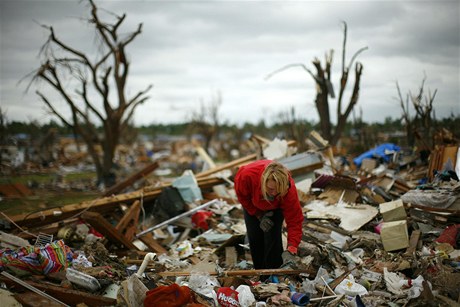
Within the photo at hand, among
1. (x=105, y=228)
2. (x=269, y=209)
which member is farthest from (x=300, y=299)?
(x=105, y=228)

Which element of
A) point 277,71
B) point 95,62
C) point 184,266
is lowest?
point 184,266

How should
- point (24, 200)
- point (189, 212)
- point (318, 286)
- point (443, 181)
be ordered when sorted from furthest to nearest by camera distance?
point (24, 200) → point (189, 212) → point (443, 181) → point (318, 286)

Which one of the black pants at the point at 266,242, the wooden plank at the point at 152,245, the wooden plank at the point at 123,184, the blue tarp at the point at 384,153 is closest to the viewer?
the black pants at the point at 266,242

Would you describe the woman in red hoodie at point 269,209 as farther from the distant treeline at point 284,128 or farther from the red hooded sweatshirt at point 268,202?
the distant treeline at point 284,128

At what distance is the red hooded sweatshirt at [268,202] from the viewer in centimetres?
374

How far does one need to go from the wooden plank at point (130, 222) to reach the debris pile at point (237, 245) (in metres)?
0.02

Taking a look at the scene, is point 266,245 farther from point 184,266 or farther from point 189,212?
point 189,212

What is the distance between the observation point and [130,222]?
6199 millimetres

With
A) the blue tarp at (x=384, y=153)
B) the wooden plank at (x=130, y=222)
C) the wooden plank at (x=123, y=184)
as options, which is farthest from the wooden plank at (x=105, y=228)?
the blue tarp at (x=384, y=153)

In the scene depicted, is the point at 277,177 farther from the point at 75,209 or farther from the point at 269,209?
the point at 75,209

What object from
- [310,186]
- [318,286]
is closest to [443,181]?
[310,186]

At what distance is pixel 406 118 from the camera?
1072 cm

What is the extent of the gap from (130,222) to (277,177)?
3679 mm

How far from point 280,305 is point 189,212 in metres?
3.31
